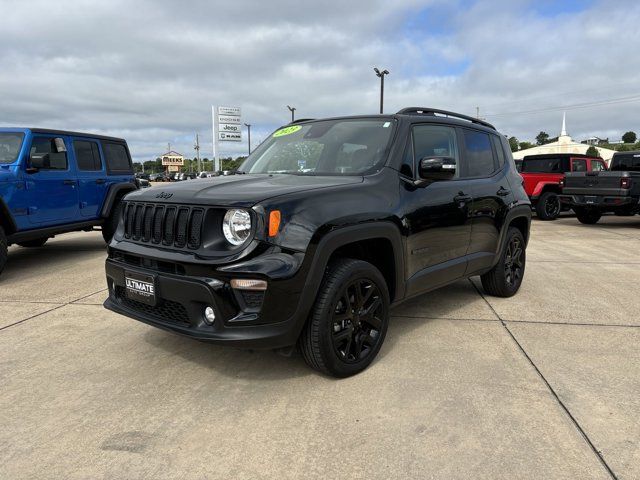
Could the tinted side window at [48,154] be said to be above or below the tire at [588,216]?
above

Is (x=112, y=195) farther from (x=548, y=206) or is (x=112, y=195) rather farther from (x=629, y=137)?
(x=629, y=137)

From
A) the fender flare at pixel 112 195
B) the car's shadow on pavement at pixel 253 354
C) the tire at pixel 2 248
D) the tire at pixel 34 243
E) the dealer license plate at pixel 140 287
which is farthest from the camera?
the tire at pixel 34 243

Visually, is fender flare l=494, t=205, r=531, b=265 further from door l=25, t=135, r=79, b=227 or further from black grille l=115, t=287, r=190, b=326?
door l=25, t=135, r=79, b=227

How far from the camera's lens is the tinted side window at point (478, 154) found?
4379 millimetres

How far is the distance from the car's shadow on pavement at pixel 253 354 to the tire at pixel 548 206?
1108cm

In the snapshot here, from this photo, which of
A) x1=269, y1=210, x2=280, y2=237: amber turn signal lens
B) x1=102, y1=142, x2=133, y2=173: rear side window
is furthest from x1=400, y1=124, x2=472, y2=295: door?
x1=102, y1=142, x2=133, y2=173: rear side window

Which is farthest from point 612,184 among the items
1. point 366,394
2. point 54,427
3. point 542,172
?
point 54,427

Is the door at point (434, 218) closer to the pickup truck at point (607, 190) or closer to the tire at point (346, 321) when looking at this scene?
the tire at point (346, 321)

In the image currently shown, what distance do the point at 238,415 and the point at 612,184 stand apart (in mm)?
11866

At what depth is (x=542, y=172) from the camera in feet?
46.4

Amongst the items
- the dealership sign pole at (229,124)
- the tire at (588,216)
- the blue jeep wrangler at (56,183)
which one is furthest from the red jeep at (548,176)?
the dealership sign pole at (229,124)

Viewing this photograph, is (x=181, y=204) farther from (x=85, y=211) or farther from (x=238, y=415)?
(x=85, y=211)

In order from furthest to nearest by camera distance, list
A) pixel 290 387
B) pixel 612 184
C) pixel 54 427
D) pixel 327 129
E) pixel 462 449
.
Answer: pixel 612 184 < pixel 327 129 < pixel 290 387 < pixel 54 427 < pixel 462 449

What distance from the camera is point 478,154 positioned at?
14.9 feet
